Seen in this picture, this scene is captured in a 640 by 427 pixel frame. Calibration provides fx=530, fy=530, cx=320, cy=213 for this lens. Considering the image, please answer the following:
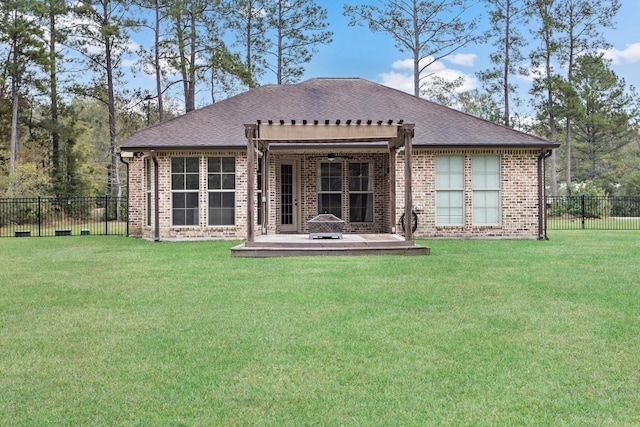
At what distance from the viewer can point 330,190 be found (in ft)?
54.7

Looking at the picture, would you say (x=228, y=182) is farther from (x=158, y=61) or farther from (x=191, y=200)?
(x=158, y=61)

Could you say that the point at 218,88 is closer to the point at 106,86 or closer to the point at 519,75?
the point at 106,86

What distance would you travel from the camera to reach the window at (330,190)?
16656 mm

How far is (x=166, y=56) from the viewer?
27.7m

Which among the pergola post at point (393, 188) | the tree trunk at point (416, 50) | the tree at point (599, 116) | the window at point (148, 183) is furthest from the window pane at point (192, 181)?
the tree at point (599, 116)

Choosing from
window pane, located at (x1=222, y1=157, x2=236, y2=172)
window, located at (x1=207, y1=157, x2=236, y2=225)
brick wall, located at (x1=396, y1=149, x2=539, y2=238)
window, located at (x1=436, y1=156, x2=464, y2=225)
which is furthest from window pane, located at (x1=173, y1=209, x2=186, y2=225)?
window, located at (x1=436, y1=156, x2=464, y2=225)

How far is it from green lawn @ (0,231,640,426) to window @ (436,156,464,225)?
6335 mm

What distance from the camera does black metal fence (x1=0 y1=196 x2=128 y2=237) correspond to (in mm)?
22562

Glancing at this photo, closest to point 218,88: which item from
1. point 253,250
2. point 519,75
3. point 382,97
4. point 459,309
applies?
point 382,97

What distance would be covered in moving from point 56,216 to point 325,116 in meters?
17.3

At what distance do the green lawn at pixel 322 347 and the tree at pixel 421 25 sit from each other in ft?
74.6

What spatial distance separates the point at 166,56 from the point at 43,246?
16.3 metres

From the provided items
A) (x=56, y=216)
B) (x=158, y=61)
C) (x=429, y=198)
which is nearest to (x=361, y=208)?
(x=429, y=198)

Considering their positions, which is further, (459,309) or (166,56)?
(166,56)
